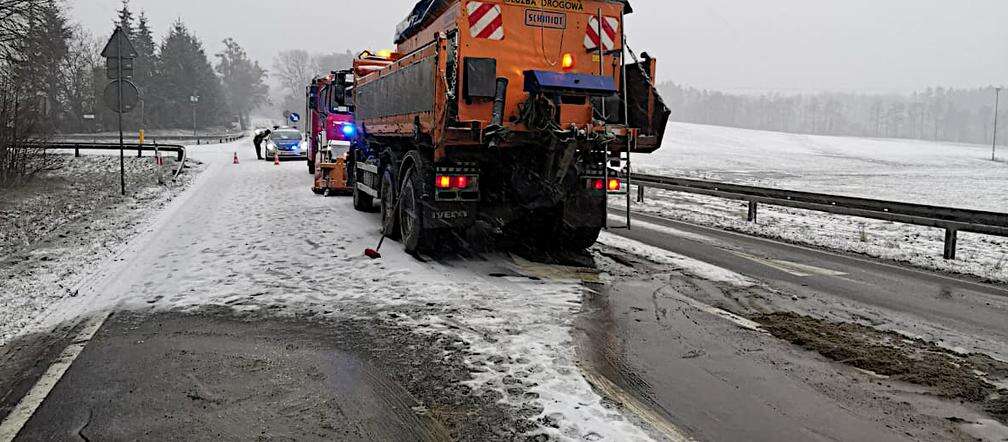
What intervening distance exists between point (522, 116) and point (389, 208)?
3.45 meters

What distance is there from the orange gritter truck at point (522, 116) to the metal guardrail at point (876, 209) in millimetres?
5286

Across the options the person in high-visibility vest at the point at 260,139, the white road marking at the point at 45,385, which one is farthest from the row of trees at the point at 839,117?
the white road marking at the point at 45,385

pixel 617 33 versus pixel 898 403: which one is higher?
pixel 617 33

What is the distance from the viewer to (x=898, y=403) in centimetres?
444

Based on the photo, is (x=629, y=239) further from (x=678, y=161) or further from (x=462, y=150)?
(x=678, y=161)

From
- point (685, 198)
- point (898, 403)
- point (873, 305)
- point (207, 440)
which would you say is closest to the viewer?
point (207, 440)

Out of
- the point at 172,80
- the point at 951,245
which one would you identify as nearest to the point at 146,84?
the point at 172,80

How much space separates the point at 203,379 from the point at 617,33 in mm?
6554

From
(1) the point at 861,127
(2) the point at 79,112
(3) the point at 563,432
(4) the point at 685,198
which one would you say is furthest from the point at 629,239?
(1) the point at 861,127

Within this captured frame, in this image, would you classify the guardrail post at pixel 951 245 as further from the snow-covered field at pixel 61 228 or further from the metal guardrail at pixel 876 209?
the snow-covered field at pixel 61 228

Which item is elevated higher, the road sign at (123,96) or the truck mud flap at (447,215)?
the road sign at (123,96)

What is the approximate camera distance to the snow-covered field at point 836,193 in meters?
11.4

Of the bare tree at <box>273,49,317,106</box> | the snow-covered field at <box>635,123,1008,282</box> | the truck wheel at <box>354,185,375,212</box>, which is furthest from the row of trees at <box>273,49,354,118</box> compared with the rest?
the truck wheel at <box>354,185,375,212</box>

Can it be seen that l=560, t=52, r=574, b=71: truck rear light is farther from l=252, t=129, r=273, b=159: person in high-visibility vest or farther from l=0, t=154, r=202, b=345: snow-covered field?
l=252, t=129, r=273, b=159: person in high-visibility vest
